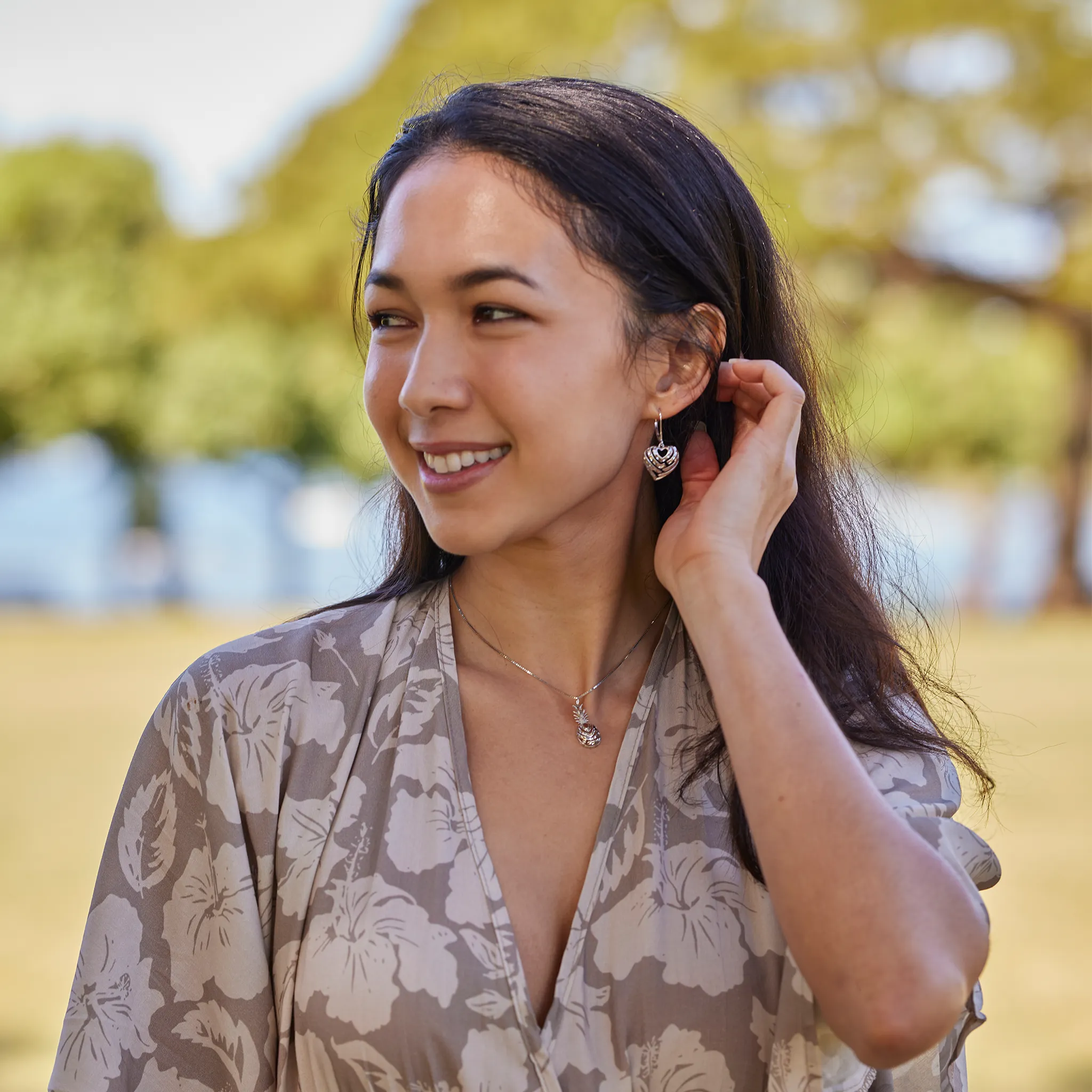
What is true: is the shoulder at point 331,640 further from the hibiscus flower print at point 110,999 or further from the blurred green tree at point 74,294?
the blurred green tree at point 74,294

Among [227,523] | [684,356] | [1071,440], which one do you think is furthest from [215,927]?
[227,523]

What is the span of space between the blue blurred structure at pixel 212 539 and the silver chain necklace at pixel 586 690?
682 inches

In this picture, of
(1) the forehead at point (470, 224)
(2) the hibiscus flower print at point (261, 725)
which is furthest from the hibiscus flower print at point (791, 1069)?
(1) the forehead at point (470, 224)

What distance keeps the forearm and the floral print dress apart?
14 centimetres

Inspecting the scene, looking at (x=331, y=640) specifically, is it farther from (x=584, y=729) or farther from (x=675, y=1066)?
(x=675, y=1066)

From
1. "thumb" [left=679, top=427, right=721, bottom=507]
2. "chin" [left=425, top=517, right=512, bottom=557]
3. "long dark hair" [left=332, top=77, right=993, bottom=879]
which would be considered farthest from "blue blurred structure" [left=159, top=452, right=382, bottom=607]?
"chin" [left=425, top=517, right=512, bottom=557]

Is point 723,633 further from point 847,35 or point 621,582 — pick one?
point 847,35

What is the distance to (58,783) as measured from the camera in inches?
376

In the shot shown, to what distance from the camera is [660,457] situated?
7.07ft

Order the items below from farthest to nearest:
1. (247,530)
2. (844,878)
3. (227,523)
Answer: (247,530), (227,523), (844,878)

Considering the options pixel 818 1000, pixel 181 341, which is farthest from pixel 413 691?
pixel 181 341

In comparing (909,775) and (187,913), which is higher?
(909,775)

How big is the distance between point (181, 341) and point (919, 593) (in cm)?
2048

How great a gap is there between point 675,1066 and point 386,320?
3.42 feet
